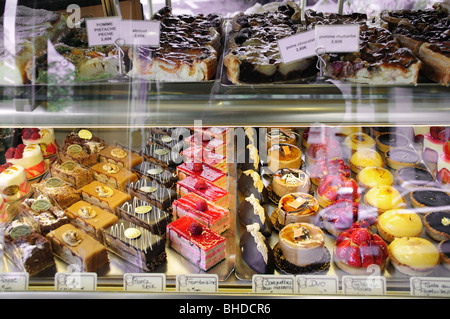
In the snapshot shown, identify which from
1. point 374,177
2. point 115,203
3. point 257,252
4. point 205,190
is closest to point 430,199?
point 374,177

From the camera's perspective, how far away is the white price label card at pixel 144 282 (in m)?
1.86

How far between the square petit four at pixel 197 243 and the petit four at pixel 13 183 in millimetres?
912

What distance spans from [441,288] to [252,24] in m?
Answer: 1.42

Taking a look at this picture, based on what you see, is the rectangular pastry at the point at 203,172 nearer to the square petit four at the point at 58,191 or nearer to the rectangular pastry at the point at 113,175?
the rectangular pastry at the point at 113,175

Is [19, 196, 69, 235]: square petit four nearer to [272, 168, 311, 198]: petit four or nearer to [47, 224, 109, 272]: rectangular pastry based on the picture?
[47, 224, 109, 272]: rectangular pastry

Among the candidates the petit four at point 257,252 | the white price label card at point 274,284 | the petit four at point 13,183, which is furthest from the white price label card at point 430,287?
the petit four at point 13,183

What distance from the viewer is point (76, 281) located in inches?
74.8

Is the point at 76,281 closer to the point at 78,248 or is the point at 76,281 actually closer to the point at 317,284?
the point at 78,248

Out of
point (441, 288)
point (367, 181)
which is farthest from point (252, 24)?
point (441, 288)

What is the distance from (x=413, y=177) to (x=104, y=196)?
5.60 feet

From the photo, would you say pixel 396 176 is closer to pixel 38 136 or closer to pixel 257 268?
pixel 257 268

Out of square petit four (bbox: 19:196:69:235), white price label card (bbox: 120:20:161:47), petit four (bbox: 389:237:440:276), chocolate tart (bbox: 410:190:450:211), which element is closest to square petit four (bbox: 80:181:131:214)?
square petit four (bbox: 19:196:69:235)
